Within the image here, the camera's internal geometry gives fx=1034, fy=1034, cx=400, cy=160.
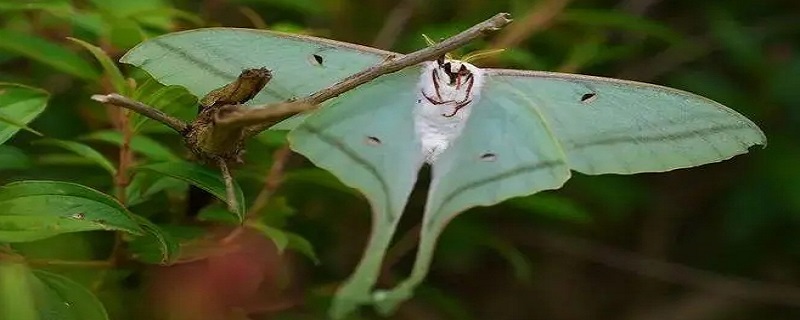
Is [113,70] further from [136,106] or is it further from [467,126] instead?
[467,126]

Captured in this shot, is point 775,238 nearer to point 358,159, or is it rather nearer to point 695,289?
point 695,289

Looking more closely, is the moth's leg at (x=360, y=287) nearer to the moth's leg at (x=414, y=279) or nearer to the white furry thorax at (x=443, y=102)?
the moth's leg at (x=414, y=279)

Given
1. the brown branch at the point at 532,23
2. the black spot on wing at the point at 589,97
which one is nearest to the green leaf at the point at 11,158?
the black spot on wing at the point at 589,97

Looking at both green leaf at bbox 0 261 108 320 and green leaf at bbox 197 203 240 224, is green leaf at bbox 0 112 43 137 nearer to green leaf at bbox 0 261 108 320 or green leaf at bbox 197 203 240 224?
green leaf at bbox 0 261 108 320

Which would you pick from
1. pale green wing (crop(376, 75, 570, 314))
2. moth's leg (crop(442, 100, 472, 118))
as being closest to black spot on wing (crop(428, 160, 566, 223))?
pale green wing (crop(376, 75, 570, 314))

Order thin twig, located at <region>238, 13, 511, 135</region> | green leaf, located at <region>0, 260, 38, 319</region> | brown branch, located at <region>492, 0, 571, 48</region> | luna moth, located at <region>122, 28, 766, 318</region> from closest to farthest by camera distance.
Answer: thin twig, located at <region>238, 13, 511, 135</region> < green leaf, located at <region>0, 260, 38, 319</region> < luna moth, located at <region>122, 28, 766, 318</region> < brown branch, located at <region>492, 0, 571, 48</region>

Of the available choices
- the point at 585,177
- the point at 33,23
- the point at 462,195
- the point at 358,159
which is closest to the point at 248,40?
the point at 358,159

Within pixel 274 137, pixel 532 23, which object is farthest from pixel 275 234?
pixel 532 23
